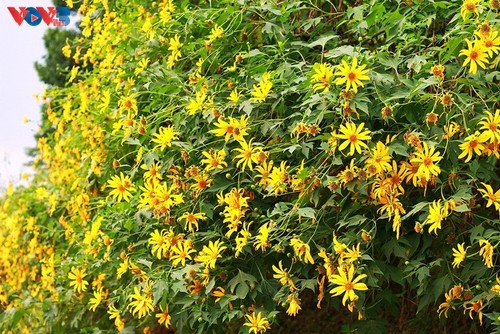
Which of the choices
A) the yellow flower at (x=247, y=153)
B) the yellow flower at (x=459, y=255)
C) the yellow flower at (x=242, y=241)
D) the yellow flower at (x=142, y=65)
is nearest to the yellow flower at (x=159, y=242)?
the yellow flower at (x=242, y=241)

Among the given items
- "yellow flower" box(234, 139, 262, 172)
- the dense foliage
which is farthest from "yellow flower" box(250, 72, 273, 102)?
"yellow flower" box(234, 139, 262, 172)

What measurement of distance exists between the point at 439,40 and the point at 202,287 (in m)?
0.99

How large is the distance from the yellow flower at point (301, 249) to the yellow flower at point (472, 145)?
0.46 metres

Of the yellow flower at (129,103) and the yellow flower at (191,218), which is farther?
the yellow flower at (129,103)

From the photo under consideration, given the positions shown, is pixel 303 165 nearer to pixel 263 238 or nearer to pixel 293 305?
pixel 263 238

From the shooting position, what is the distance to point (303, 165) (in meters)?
2.24

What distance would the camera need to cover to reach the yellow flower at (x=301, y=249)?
2178 millimetres

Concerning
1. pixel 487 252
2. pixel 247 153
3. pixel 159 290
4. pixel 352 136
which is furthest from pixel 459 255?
pixel 159 290

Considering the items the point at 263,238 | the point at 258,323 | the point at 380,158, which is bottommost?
the point at 258,323

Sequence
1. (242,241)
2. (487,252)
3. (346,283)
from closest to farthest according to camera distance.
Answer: (487,252), (346,283), (242,241)

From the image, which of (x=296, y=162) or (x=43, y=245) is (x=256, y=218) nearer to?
(x=296, y=162)

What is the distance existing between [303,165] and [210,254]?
Result: 0.38m

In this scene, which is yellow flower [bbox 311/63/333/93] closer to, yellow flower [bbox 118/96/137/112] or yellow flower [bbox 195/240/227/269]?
yellow flower [bbox 195/240/227/269]

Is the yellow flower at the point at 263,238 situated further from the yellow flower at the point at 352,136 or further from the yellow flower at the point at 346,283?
the yellow flower at the point at 352,136
